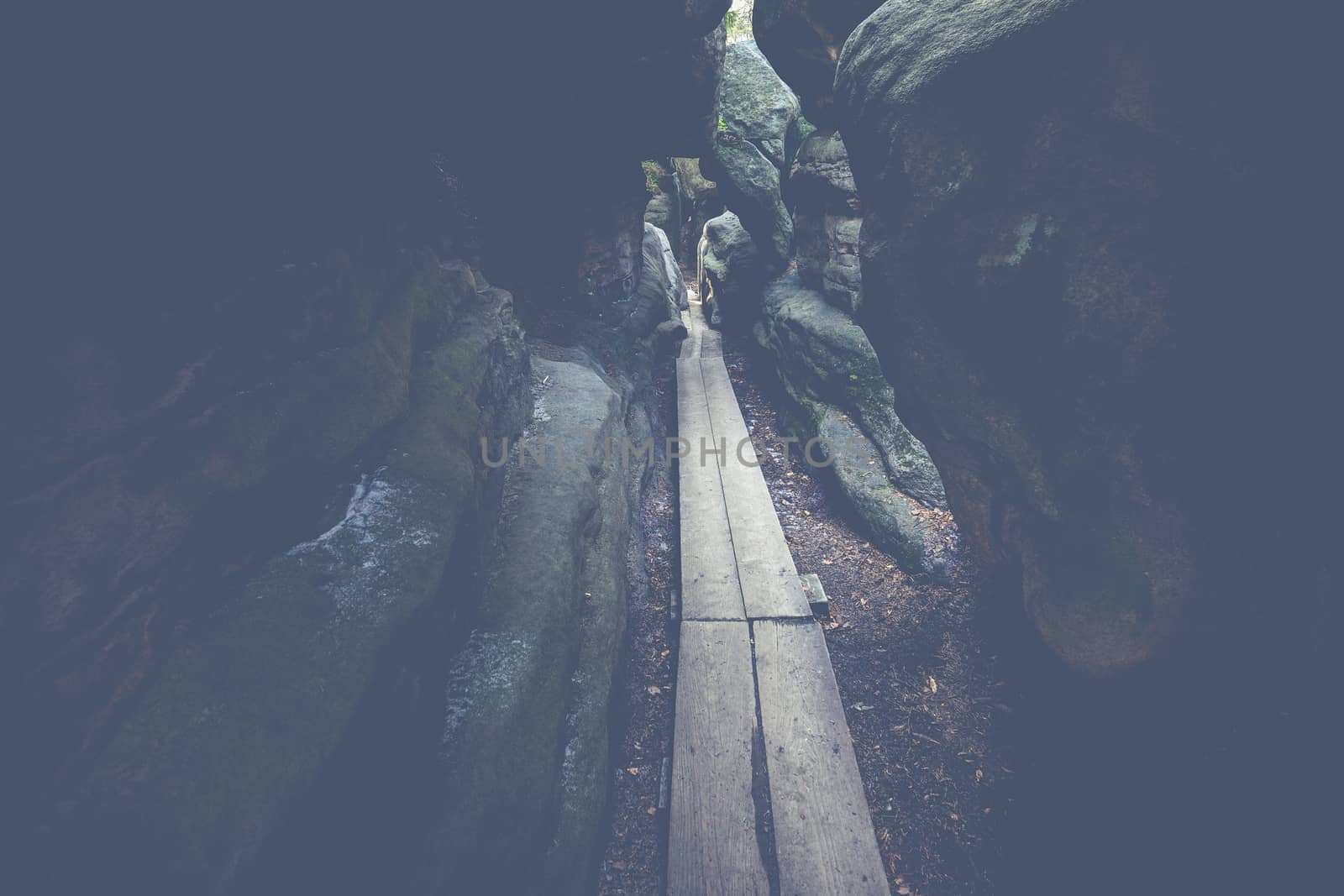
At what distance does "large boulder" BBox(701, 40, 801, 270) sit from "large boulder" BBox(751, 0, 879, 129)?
6.21 feet

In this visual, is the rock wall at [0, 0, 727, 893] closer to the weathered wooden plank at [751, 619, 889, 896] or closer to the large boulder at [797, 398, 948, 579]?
the weathered wooden plank at [751, 619, 889, 896]

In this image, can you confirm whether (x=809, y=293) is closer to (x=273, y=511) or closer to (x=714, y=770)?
(x=714, y=770)

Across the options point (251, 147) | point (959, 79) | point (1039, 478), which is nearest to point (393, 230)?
point (251, 147)

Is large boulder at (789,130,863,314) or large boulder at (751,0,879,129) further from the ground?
large boulder at (751,0,879,129)

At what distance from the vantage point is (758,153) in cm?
1111

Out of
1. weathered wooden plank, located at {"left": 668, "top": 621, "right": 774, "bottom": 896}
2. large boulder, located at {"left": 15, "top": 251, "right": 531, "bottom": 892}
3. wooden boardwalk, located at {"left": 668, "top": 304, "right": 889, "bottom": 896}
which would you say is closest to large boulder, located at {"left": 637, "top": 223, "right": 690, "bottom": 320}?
wooden boardwalk, located at {"left": 668, "top": 304, "right": 889, "bottom": 896}

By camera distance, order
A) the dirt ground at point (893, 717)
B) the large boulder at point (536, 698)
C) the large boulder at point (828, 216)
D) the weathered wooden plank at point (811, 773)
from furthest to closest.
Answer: the large boulder at point (828, 216) < the dirt ground at point (893, 717) < the weathered wooden plank at point (811, 773) < the large boulder at point (536, 698)

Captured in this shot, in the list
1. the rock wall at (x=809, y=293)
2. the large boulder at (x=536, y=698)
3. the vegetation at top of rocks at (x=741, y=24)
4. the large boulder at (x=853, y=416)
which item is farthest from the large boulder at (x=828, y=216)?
the vegetation at top of rocks at (x=741, y=24)

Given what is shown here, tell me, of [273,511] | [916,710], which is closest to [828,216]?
[916,710]

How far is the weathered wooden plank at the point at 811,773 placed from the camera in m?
3.28

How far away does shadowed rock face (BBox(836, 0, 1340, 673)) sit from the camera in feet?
8.14

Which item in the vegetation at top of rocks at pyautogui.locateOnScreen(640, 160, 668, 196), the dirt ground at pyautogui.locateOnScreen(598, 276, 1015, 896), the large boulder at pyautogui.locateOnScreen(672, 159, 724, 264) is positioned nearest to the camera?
the dirt ground at pyautogui.locateOnScreen(598, 276, 1015, 896)

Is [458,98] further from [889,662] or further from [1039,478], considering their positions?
[889,662]

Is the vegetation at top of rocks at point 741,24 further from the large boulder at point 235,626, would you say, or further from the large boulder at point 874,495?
the large boulder at point 235,626
